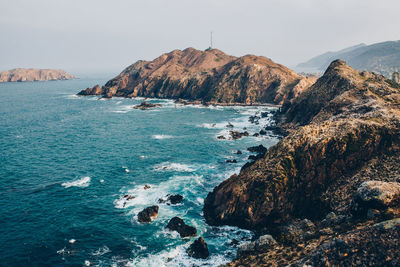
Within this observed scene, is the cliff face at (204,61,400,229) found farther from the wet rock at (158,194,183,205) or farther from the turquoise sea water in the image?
the wet rock at (158,194,183,205)

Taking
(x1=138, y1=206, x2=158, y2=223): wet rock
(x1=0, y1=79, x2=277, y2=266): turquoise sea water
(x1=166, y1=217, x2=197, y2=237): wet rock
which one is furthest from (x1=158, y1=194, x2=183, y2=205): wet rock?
(x1=166, y1=217, x2=197, y2=237): wet rock

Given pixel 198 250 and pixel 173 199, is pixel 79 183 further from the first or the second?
pixel 198 250

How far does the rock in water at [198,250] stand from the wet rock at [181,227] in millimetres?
3604

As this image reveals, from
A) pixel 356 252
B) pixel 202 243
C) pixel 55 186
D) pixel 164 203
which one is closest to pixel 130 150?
pixel 55 186

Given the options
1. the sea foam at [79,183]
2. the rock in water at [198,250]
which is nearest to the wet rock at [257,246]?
the rock in water at [198,250]

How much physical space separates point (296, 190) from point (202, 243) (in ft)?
67.5

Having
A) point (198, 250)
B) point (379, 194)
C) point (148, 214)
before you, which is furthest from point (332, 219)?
point (148, 214)

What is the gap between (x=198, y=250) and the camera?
38500 mm

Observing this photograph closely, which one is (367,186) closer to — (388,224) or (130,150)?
(388,224)

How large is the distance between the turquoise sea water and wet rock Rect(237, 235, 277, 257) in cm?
208

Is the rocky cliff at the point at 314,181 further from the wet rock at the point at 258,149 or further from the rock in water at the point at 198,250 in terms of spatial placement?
the wet rock at the point at 258,149

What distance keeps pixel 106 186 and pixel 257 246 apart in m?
39.8

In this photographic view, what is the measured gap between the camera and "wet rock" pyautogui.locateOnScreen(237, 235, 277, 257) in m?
36.8

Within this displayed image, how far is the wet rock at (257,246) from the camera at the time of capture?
121ft
